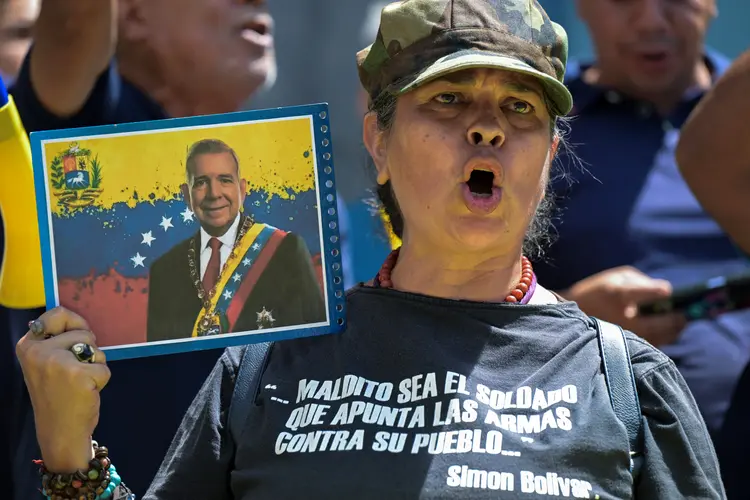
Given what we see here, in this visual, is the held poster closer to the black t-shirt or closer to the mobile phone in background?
the black t-shirt

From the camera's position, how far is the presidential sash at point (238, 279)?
204cm

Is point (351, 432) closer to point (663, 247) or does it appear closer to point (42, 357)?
point (42, 357)

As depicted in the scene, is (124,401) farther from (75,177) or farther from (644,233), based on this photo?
(644,233)

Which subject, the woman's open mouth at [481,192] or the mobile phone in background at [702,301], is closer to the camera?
the woman's open mouth at [481,192]

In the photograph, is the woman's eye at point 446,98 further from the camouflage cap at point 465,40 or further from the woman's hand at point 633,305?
the woman's hand at point 633,305

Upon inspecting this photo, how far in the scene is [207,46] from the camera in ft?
11.8

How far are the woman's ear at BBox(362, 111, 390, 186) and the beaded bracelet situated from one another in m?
Result: 0.70

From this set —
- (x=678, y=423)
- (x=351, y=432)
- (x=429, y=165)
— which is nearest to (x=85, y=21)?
(x=429, y=165)

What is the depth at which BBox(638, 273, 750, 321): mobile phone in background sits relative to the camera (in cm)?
296

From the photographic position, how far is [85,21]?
299 centimetres

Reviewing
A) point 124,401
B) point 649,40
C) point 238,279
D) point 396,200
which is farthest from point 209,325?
point 649,40

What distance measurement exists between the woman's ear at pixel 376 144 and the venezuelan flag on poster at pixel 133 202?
0.20 m

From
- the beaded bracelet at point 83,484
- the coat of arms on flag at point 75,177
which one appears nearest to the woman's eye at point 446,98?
the coat of arms on flag at point 75,177

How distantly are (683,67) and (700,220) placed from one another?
56cm
